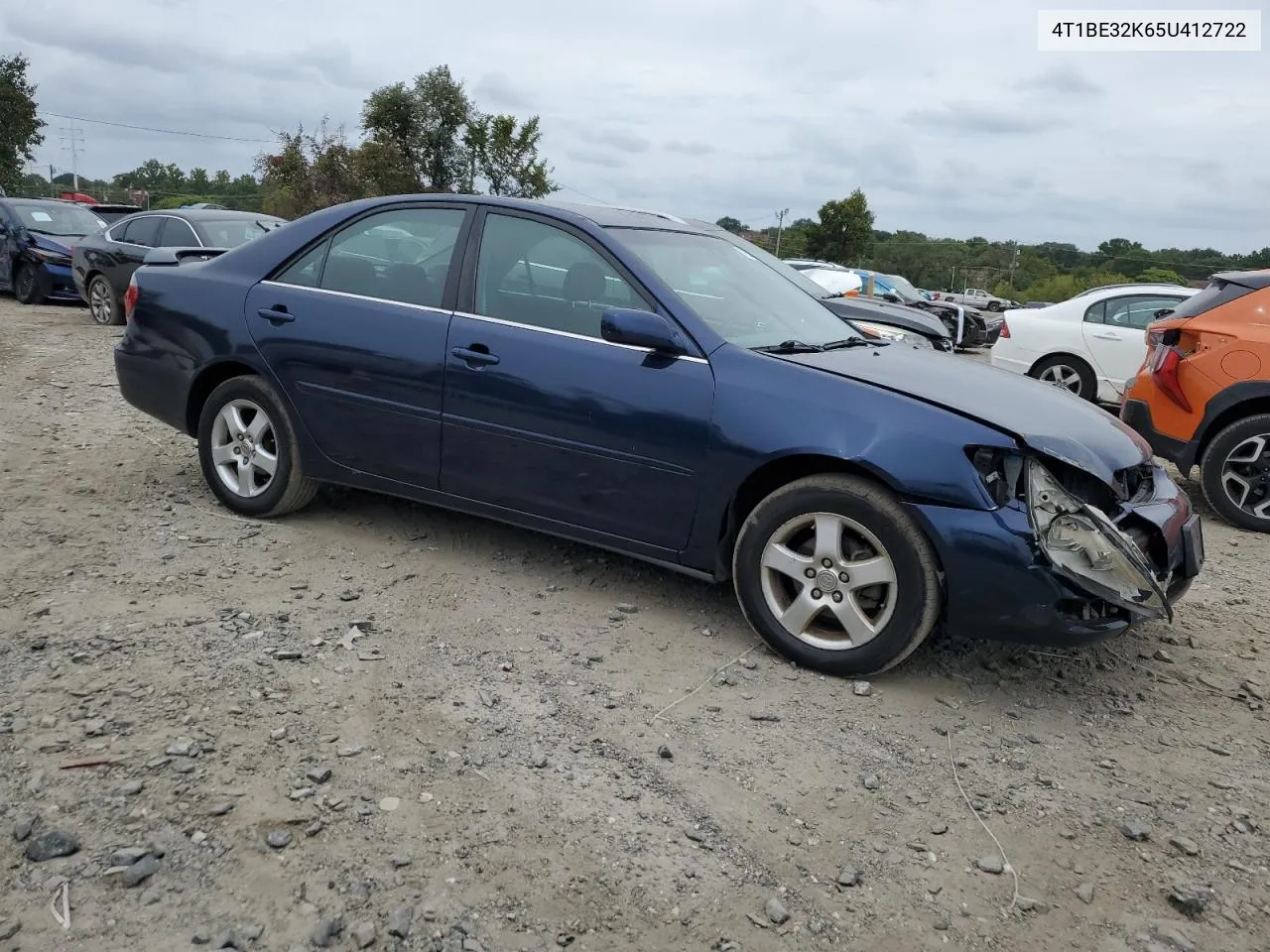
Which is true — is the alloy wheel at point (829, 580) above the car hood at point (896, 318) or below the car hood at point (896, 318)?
below

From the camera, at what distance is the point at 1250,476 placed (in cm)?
639

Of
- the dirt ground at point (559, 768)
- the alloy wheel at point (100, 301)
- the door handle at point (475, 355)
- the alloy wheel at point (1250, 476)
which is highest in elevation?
the door handle at point (475, 355)

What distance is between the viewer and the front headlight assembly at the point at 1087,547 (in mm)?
3492

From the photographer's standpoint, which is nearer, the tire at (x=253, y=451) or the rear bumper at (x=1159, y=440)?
the tire at (x=253, y=451)

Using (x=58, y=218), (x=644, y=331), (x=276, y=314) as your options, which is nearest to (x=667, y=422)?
(x=644, y=331)

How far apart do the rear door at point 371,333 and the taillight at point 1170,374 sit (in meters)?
4.54

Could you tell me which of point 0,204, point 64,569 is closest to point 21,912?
point 64,569

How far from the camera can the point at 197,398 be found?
207 inches

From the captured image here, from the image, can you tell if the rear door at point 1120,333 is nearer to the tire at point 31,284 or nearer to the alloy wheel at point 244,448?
the alloy wheel at point 244,448

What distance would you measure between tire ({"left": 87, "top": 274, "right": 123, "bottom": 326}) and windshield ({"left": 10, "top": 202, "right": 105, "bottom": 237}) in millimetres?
2502

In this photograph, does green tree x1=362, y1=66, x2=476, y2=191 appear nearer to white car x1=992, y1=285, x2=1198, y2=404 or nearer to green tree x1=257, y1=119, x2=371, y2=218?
green tree x1=257, y1=119, x2=371, y2=218

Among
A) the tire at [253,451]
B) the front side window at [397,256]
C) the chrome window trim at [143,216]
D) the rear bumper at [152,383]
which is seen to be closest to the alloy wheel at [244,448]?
the tire at [253,451]

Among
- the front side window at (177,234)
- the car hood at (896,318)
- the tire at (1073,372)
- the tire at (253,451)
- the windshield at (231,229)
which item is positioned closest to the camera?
the tire at (253,451)

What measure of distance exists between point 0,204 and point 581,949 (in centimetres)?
1614
